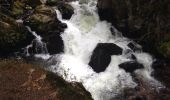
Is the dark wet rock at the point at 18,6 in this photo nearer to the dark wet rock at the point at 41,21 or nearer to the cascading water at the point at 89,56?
the dark wet rock at the point at 41,21

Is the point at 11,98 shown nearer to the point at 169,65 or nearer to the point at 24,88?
the point at 24,88

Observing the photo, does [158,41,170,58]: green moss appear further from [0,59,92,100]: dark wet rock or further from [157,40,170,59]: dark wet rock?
[0,59,92,100]: dark wet rock

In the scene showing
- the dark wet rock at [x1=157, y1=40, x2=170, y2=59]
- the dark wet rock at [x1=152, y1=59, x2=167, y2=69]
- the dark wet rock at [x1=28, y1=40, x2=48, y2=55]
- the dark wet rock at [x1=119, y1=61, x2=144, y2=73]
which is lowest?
the dark wet rock at [x1=28, y1=40, x2=48, y2=55]

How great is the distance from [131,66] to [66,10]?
20.7ft

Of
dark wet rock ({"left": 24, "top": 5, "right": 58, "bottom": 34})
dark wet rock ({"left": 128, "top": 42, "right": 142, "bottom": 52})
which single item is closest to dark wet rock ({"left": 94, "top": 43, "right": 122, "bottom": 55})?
dark wet rock ({"left": 128, "top": 42, "right": 142, "bottom": 52})

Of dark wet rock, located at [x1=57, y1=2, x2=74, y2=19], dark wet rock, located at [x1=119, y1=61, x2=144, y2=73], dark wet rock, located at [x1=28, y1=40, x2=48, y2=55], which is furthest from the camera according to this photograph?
dark wet rock, located at [x1=57, y1=2, x2=74, y2=19]

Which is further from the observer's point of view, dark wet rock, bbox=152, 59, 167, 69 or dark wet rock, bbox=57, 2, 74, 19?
dark wet rock, bbox=57, 2, 74, 19

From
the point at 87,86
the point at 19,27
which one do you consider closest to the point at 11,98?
the point at 87,86

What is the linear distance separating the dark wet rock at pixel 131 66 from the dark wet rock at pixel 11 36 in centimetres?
593

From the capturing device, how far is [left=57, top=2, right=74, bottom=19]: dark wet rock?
20.3m

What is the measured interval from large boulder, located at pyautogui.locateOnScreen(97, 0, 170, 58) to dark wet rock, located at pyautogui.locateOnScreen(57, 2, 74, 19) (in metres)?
2.39

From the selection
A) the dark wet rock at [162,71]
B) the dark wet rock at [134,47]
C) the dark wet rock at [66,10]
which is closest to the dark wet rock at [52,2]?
the dark wet rock at [66,10]

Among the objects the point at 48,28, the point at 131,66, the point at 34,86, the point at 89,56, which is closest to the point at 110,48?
the point at 89,56

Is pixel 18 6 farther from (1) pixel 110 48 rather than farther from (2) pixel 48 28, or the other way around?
(1) pixel 110 48
